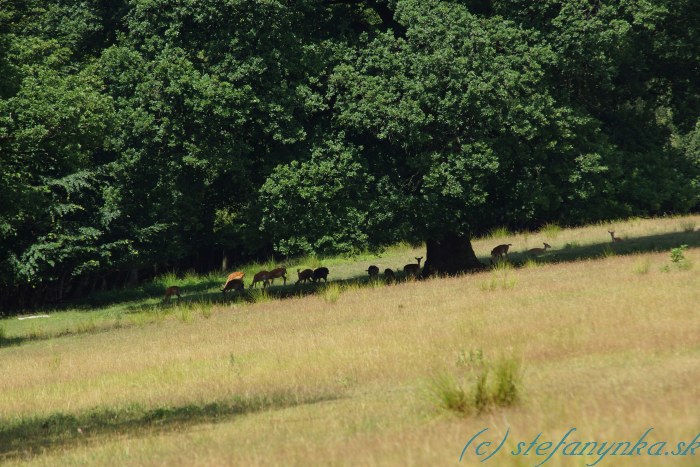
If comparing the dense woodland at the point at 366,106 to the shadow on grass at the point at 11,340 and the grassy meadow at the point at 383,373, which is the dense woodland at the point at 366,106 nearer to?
the grassy meadow at the point at 383,373

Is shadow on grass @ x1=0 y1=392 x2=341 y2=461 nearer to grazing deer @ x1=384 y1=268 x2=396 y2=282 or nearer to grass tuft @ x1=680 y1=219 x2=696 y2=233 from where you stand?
grazing deer @ x1=384 y1=268 x2=396 y2=282

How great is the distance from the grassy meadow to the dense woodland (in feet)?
8.75

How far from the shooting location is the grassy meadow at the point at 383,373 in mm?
9711

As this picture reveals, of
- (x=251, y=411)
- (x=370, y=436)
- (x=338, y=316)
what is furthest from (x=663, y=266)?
(x=370, y=436)

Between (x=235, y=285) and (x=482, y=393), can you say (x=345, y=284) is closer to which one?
(x=235, y=285)

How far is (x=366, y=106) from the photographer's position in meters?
28.1

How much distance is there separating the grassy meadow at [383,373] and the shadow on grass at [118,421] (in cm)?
5

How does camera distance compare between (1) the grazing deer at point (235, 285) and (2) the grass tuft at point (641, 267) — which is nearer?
(2) the grass tuft at point (641, 267)

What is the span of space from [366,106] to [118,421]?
15912mm

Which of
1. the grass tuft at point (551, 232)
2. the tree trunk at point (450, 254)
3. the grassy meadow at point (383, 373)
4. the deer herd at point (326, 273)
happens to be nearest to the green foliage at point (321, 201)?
the grassy meadow at point (383, 373)

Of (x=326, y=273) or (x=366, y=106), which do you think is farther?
(x=326, y=273)

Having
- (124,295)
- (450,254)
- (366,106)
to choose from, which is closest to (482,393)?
(366,106)

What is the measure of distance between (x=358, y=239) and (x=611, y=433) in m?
20.8

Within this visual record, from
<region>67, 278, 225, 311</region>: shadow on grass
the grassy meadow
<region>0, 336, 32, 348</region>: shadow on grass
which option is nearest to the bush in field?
the grassy meadow
